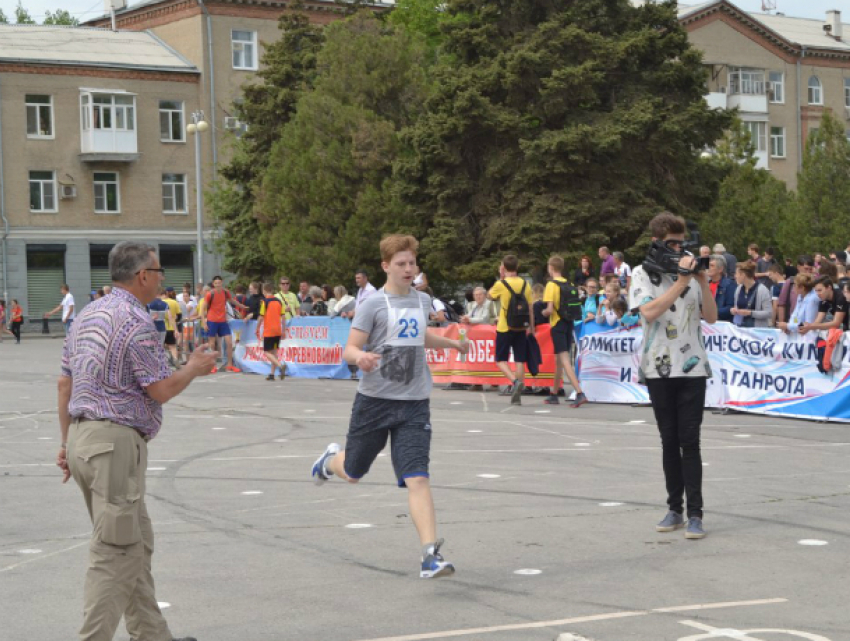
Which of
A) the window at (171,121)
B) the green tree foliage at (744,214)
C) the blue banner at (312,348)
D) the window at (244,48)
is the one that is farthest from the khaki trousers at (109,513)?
the window at (244,48)

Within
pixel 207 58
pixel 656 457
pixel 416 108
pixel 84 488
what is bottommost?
pixel 656 457

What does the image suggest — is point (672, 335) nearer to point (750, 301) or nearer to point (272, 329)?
point (750, 301)

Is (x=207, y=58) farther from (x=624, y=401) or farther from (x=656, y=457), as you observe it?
(x=656, y=457)

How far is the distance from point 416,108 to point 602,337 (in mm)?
21845

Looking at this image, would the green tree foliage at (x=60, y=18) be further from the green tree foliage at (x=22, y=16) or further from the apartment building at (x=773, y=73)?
the apartment building at (x=773, y=73)

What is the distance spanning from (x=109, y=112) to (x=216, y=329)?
3380cm

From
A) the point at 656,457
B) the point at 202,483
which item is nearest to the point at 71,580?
the point at 202,483

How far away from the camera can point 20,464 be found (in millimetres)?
11758

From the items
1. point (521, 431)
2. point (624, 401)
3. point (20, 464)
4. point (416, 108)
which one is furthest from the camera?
point (416, 108)

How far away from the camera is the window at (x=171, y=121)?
58031 millimetres

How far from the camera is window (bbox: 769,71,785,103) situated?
2702 inches

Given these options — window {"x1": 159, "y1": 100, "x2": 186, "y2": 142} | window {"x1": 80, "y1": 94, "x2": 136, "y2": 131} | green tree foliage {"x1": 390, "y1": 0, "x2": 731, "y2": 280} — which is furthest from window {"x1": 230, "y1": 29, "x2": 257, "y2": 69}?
green tree foliage {"x1": 390, "y1": 0, "x2": 731, "y2": 280}

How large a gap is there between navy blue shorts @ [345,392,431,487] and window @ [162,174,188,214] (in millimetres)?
52266

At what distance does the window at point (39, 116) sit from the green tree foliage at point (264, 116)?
1191cm
